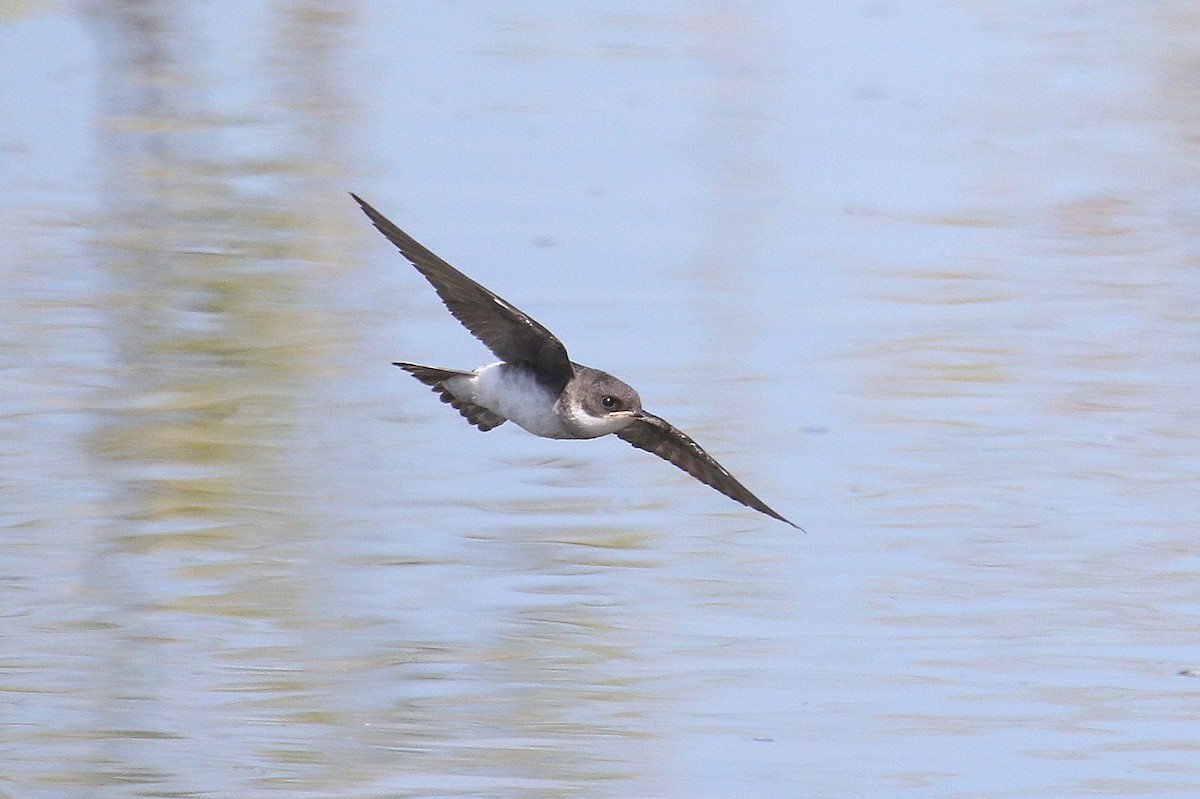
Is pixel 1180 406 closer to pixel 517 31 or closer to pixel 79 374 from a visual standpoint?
pixel 79 374

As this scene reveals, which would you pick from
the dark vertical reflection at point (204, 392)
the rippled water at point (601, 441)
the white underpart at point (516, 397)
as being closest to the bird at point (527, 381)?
the white underpart at point (516, 397)

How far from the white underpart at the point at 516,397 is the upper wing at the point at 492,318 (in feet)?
0.12

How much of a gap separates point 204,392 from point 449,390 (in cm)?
264

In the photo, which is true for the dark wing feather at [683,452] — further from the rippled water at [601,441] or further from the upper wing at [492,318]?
the rippled water at [601,441]

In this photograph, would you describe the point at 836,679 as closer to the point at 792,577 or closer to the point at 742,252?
the point at 792,577

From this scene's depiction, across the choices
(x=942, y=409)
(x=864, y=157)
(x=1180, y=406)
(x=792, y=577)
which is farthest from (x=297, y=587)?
(x=864, y=157)

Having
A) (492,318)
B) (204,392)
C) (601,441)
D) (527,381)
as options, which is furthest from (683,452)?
(204,392)

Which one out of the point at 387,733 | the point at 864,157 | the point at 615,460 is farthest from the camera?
the point at 864,157

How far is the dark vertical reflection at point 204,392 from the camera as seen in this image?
5668 millimetres

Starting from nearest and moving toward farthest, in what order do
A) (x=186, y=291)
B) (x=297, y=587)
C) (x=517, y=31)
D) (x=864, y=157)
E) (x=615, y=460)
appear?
(x=297, y=587), (x=615, y=460), (x=186, y=291), (x=864, y=157), (x=517, y=31)

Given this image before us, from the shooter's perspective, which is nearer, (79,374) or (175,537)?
(175,537)

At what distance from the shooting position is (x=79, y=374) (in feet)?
25.4

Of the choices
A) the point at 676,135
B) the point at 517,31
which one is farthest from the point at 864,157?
the point at 517,31

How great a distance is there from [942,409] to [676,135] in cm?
337
